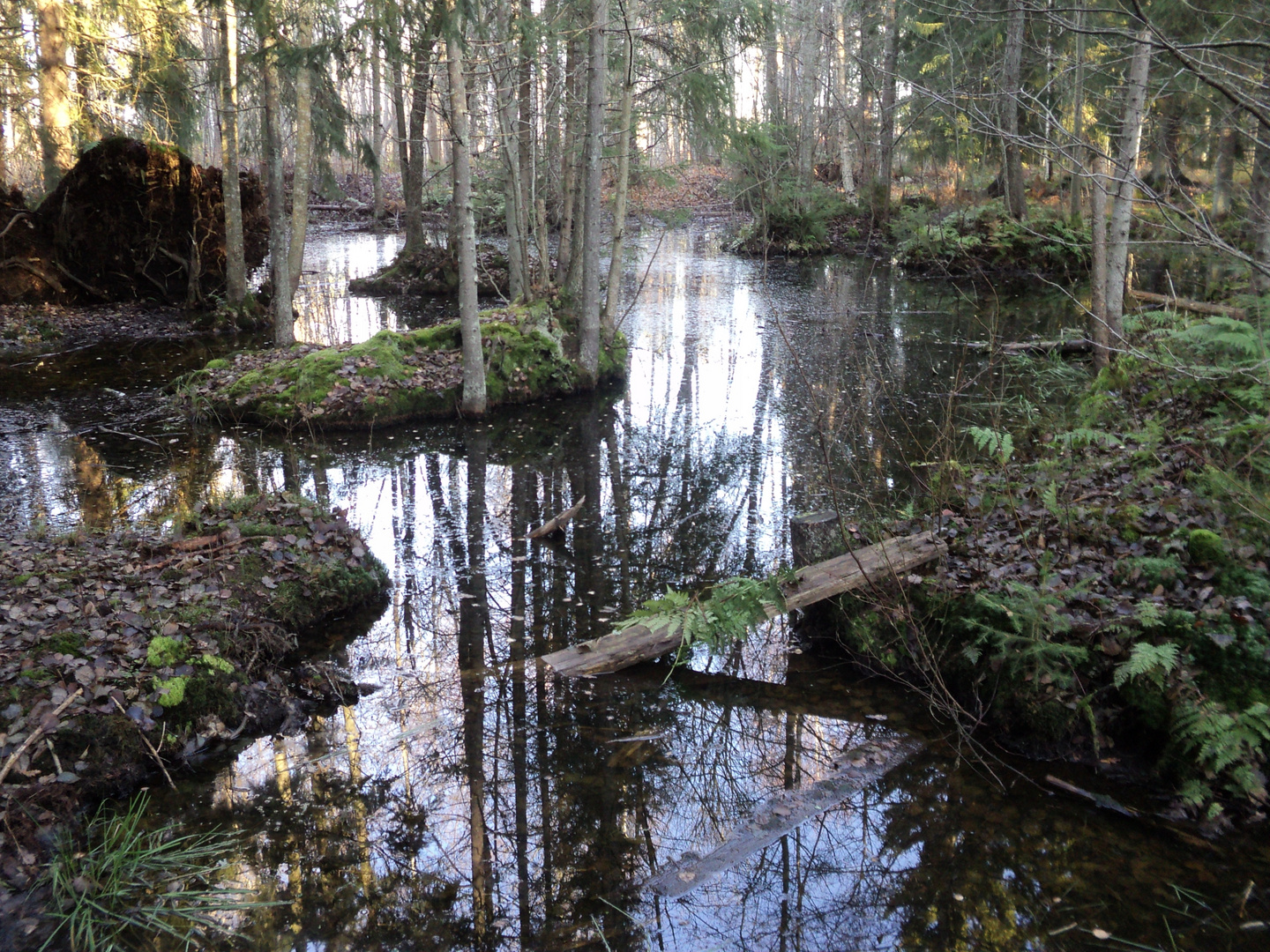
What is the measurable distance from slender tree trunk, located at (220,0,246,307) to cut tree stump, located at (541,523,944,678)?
1126cm

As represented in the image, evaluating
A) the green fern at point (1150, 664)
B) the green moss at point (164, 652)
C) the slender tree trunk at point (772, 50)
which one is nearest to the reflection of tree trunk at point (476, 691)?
the green moss at point (164, 652)

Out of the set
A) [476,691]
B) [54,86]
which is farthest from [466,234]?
[54,86]

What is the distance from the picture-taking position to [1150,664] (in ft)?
14.2

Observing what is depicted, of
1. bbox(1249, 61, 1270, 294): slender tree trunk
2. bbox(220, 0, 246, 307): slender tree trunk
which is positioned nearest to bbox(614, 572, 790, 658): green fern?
bbox(1249, 61, 1270, 294): slender tree trunk

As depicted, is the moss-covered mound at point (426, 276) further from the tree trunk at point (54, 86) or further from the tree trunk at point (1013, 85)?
the tree trunk at point (1013, 85)

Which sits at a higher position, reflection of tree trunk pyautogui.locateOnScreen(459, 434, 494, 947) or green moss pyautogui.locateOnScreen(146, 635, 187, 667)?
green moss pyautogui.locateOnScreen(146, 635, 187, 667)

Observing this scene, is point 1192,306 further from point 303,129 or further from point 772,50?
point 772,50

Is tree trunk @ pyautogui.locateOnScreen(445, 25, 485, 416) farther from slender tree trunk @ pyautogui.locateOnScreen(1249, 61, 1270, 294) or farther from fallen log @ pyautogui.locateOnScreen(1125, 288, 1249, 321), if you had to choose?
slender tree trunk @ pyautogui.locateOnScreen(1249, 61, 1270, 294)

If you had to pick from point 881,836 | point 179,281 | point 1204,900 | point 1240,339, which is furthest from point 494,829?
point 179,281

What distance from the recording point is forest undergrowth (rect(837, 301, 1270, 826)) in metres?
4.38

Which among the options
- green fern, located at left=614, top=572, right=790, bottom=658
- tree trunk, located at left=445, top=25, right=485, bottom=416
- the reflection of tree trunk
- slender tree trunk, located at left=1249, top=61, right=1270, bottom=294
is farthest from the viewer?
tree trunk, located at left=445, top=25, right=485, bottom=416

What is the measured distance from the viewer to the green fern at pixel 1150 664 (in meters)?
4.35

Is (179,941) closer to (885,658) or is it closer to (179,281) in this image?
(885,658)

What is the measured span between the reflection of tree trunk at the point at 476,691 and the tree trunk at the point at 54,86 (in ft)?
48.5
